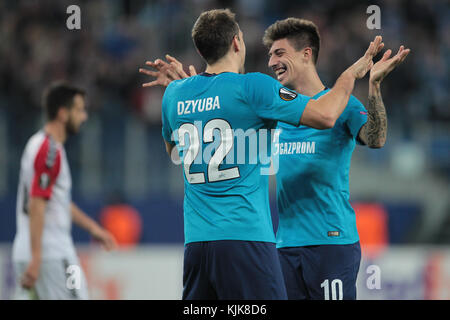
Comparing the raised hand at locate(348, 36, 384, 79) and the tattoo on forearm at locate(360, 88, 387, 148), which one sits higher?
the raised hand at locate(348, 36, 384, 79)

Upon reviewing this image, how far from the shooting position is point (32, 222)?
565 centimetres

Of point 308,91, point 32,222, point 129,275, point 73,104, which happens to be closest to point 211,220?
point 308,91

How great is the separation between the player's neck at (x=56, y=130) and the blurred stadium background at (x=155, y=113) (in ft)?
11.6

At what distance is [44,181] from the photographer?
5.77m

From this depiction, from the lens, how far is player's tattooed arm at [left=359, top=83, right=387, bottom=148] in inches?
178

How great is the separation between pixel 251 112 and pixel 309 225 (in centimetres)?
118

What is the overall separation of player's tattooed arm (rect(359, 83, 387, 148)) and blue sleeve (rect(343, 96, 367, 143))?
2.1 inches

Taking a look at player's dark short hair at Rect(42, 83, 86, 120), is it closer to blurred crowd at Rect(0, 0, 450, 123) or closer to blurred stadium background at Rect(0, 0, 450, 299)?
blurred stadium background at Rect(0, 0, 450, 299)

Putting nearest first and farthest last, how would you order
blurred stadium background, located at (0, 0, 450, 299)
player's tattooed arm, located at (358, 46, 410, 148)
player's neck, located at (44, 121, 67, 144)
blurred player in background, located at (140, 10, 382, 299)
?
blurred player in background, located at (140, 10, 382, 299)
player's tattooed arm, located at (358, 46, 410, 148)
player's neck, located at (44, 121, 67, 144)
blurred stadium background, located at (0, 0, 450, 299)

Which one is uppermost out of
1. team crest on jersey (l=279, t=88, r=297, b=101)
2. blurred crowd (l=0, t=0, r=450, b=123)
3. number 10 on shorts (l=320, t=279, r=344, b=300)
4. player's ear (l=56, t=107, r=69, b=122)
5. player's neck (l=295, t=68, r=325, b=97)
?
blurred crowd (l=0, t=0, r=450, b=123)

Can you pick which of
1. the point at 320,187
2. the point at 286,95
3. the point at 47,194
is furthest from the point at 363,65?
the point at 47,194

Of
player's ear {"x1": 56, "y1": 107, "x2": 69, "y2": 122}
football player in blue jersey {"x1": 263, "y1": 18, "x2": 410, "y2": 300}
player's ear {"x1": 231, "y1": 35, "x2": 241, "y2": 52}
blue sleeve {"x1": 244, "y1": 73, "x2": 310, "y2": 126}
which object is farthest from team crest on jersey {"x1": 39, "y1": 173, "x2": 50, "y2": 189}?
blue sleeve {"x1": 244, "y1": 73, "x2": 310, "y2": 126}

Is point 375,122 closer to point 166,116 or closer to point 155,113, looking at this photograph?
point 166,116

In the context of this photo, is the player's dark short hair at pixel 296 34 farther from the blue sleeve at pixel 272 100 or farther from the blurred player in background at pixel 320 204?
the blue sleeve at pixel 272 100
